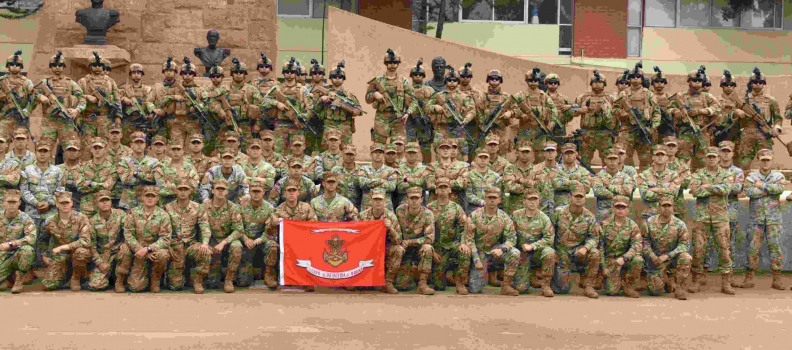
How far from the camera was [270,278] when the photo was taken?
16.1 meters

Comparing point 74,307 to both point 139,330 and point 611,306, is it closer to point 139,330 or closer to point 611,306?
point 139,330

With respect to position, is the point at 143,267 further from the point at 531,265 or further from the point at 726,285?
the point at 726,285

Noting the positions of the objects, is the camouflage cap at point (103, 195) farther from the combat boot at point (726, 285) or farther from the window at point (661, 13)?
the window at point (661, 13)

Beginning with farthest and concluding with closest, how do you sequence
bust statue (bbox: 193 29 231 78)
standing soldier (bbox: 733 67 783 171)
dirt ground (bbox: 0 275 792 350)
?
bust statue (bbox: 193 29 231 78)
standing soldier (bbox: 733 67 783 171)
dirt ground (bbox: 0 275 792 350)

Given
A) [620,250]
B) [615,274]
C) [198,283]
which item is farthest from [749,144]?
[198,283]

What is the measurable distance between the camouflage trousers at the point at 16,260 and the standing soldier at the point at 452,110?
20.4ft

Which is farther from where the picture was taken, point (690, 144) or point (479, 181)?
point (690, 144)

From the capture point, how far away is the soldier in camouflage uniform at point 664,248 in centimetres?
1597

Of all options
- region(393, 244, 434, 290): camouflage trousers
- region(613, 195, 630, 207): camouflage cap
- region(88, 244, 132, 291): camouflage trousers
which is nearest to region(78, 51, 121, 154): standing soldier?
region(88, 244, 132, 291): camouflage trousers

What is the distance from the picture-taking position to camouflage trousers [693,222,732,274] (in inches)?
650

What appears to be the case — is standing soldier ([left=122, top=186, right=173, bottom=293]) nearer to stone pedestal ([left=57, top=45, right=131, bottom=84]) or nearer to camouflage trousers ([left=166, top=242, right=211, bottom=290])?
camouflage trousers ([left=166, top=242, right=211, bottom=290])

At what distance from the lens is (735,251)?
1764 centimetres

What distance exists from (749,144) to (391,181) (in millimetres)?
6072

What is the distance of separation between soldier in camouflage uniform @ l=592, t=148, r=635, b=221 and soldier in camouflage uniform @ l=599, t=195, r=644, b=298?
0.72m
